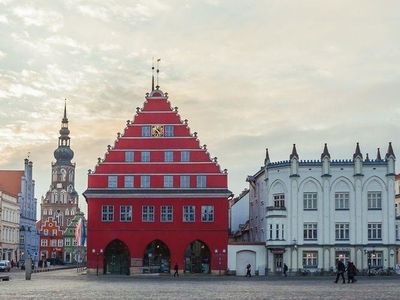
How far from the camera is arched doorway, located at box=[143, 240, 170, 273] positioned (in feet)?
284

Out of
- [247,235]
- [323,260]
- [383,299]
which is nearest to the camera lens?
[383,299]

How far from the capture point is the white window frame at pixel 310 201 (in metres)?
84.1

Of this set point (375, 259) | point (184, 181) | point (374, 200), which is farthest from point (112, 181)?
point (375, 259)

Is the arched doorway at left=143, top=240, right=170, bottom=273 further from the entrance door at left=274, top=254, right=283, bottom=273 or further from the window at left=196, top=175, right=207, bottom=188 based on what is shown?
the entrance door at left=274, top=254, right=283, bottom=273

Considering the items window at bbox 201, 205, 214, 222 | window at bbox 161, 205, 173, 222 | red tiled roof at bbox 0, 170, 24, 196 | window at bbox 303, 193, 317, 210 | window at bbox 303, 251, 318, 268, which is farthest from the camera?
red tiled roof at bbox 0, 170, 24, 196

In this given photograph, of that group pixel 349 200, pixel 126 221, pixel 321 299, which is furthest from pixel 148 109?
pixel 321 299


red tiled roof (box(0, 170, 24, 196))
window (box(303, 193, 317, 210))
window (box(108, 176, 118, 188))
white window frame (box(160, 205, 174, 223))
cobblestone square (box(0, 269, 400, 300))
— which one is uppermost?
red tiled roof (box(0, 170, 24, 196))

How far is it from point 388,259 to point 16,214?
76.5 meters

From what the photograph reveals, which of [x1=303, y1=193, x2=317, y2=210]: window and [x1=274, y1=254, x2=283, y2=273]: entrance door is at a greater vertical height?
[x1=303, y1=193, x2=317, y2=210]: window

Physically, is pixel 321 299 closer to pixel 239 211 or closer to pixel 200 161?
pixel 200 161

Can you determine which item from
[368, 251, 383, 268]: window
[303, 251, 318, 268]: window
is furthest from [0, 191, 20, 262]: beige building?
[368, 251, 383, 268]: window

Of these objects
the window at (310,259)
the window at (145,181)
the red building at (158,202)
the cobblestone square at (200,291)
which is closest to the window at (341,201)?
the window at (310,259)

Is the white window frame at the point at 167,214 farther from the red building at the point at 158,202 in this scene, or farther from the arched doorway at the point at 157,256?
the arched doorway at the point at 157,256

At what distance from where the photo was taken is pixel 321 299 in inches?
1353
